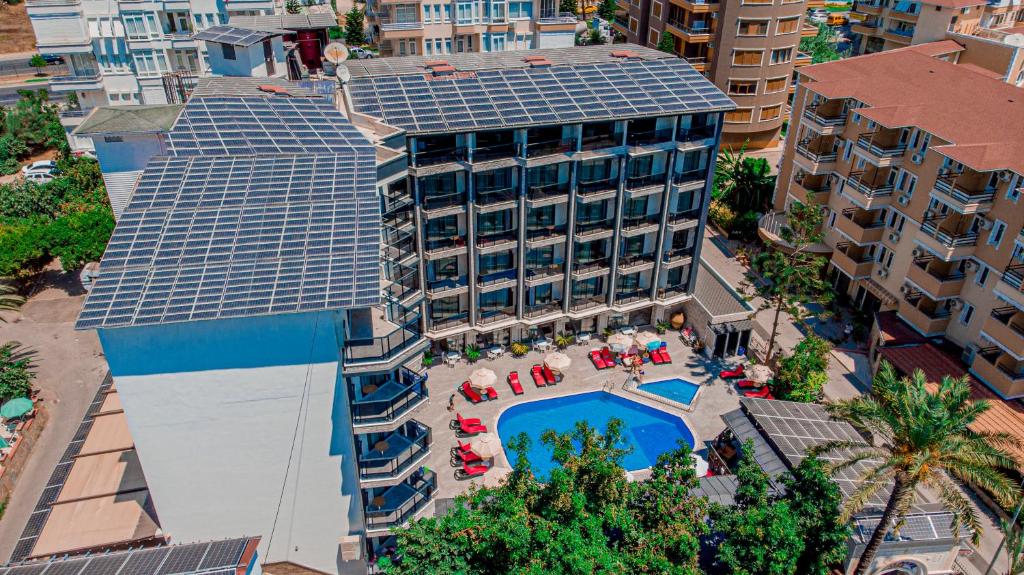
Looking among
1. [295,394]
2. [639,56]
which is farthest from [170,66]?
[295,394]

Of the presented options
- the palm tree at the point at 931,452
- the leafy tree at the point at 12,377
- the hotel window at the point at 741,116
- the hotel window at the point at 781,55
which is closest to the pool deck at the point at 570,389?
the palm tree at the point at 931,452

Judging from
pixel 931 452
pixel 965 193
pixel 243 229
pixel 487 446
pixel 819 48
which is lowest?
pixel 487 446

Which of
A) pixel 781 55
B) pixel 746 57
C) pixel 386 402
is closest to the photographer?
pixel 386 402

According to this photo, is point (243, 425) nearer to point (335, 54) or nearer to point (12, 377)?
point (12, 377)

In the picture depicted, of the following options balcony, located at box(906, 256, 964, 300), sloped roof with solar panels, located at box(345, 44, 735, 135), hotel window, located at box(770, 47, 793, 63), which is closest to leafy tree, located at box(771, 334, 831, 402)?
balcony, located at box(906, 256, 964, 300)

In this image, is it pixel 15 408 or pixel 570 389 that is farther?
pixel 570 389

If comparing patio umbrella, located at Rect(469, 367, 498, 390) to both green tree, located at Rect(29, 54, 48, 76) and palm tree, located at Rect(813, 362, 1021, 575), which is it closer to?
palm tree, located at Rect(813, 362, 1021, 575)

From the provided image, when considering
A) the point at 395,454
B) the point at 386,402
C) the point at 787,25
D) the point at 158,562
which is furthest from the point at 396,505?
the point at 787,25

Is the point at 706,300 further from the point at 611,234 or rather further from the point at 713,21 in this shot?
the point at 713,21
